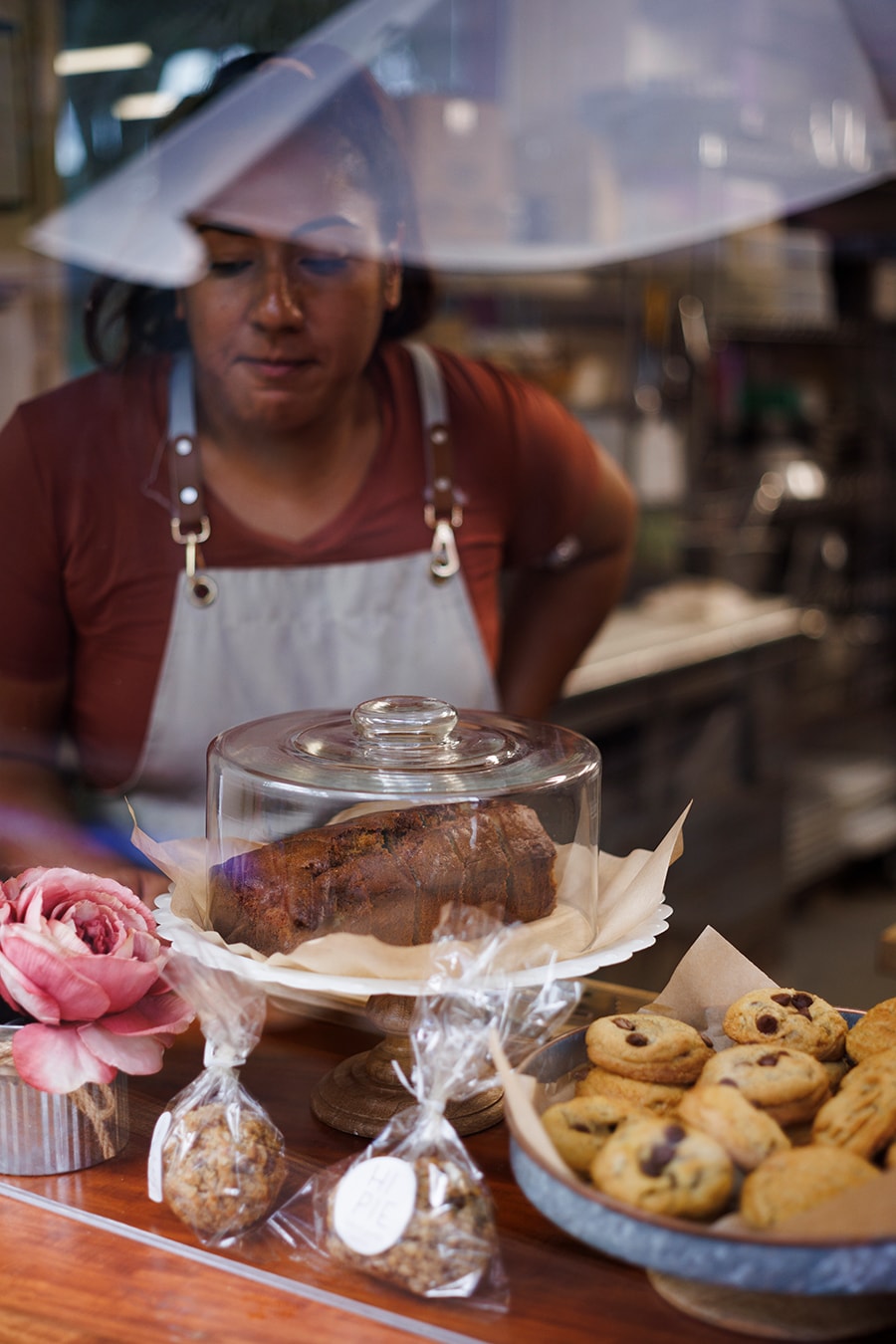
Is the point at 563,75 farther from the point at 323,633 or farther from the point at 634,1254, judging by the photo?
the point at 634,1254

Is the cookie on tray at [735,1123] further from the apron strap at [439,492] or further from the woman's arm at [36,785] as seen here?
the apron strap at [439,492]

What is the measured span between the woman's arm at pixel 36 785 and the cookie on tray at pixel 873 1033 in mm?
705

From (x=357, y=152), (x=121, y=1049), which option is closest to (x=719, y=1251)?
(x=121, y=1049)

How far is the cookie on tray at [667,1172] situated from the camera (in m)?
0.70

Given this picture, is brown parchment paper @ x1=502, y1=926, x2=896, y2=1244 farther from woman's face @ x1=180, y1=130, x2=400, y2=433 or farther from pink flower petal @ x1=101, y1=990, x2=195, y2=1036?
woman's face @ x1=180, y1=130, x2=400, y2=433

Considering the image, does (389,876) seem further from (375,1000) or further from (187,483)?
(187,483)

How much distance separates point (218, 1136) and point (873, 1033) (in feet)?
1.33

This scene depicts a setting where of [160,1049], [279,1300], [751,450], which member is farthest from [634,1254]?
[751,450]

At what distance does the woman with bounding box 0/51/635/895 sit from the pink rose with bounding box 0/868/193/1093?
0.48 m

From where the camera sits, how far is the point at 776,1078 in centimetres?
79

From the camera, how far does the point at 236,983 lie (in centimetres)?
80

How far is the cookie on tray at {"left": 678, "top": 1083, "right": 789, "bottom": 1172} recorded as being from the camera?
733 millimetres

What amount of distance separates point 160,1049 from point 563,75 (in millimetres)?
2759

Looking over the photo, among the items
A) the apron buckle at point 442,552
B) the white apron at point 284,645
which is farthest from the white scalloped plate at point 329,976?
the apron buckle at point 442,552
